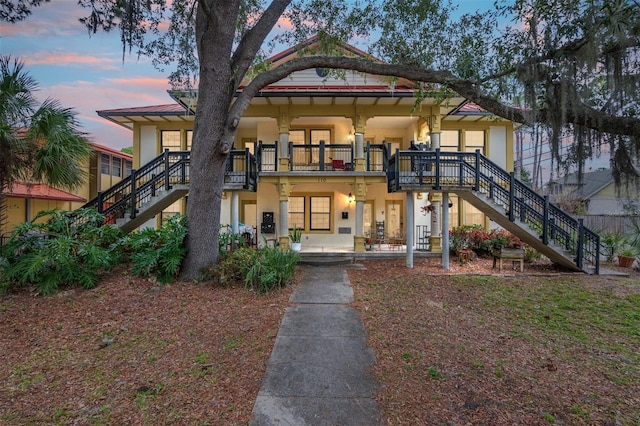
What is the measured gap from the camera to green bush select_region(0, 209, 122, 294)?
6.05 meters

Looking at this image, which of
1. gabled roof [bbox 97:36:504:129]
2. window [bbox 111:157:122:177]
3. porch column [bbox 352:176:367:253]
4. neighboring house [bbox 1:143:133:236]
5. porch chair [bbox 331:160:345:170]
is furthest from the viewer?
window [bbox 111:157:122:177]

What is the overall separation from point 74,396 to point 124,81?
14.0 meters

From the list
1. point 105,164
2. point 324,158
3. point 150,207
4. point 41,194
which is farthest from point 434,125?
point 105,164

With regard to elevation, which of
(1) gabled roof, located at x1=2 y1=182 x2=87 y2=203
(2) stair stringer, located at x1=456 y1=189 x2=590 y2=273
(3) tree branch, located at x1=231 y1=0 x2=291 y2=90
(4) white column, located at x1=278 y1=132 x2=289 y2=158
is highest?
(3) tree branch, located at x1=231 y1=0 x2=291 y2=90

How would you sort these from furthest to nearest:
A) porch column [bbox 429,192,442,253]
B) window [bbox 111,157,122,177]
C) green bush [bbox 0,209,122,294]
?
window [bbox 111,157,122,177] < porch column [bbox 429,192,442,253] < green bush [bbox 0,209,122,294]

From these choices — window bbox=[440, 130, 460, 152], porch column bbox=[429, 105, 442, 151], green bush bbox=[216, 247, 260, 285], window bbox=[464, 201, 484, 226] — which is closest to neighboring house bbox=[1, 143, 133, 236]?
green bush bbox=[216, 247, 260, 285]

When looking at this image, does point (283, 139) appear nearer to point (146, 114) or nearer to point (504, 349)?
point (146, 114)

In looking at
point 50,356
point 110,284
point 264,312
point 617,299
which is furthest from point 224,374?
point 617,299

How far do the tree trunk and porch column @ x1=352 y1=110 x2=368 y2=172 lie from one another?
5.82m

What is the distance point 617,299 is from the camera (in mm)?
6770

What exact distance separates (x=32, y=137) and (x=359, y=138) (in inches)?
372

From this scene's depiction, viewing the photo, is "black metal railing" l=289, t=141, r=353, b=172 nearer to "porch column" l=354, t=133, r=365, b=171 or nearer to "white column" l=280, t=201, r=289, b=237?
"porch column" l=354, t=133, r=365, b=171

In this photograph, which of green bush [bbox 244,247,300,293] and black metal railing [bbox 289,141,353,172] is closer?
green bush [bbox 244,247,300,293]

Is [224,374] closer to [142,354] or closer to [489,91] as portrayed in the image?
[142,354]
